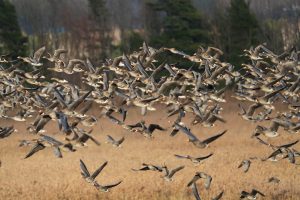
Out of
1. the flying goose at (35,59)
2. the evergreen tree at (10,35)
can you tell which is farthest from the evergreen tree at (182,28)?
the flying goose at (35,59)

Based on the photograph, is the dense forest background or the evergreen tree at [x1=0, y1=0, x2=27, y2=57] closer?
the evergreen tree at [x1=0, y1=0, x2=27, y2=57]

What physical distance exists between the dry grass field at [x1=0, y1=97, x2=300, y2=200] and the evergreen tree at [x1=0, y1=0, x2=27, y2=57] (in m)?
12.6

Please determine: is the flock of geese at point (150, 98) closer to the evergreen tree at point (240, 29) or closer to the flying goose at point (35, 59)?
the flying goose at point (35, 59)

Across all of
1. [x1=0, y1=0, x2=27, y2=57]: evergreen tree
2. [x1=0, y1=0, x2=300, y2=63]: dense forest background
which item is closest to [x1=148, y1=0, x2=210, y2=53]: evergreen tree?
[x1=0, y1=0, x2=300, y2=63]: dense forest background

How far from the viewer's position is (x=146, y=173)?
79.5ft

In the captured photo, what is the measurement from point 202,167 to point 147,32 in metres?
35.3

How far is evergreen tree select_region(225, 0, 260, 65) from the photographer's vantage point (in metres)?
48.3

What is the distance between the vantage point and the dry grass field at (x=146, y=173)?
21734 millimetres

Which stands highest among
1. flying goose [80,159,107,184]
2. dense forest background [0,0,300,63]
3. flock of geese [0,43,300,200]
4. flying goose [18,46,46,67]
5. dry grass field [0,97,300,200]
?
flying goose [18,46,46,67]

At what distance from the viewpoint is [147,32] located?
2355 inches

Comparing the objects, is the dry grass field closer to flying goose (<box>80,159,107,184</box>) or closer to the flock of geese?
the flock of geese

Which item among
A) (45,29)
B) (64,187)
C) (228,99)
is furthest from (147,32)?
(64,187)

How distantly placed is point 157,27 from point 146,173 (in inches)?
1440

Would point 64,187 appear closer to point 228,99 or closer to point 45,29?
point 228,99
